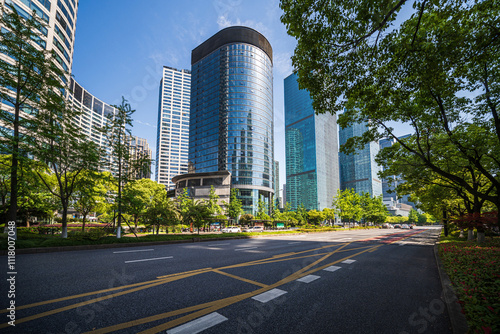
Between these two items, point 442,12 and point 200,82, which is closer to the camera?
point 442,12

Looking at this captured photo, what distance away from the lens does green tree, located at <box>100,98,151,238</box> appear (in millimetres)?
17062

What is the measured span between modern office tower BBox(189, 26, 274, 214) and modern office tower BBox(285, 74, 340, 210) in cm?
4022

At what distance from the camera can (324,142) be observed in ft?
449

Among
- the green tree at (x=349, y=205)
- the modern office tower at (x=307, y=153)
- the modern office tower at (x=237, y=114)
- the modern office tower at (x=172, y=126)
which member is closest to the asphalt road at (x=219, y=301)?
the green tree at (x=349, y=205)

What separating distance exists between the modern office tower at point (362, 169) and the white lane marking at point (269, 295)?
141594mm

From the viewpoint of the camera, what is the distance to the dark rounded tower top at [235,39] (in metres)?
99.8

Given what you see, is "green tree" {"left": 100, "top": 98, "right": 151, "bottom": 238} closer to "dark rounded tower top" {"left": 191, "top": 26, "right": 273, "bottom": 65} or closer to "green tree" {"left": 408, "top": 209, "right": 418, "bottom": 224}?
"dark rounded tower top" {"left": 191, "top": 26, "right": 273, "bottom": 65}

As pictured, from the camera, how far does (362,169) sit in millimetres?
140625

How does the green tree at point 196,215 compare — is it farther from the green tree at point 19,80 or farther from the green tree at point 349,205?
the green tree at point 349,205

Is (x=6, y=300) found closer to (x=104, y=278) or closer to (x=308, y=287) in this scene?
(x=104, y=278)

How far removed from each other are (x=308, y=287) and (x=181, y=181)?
8054 centimetres

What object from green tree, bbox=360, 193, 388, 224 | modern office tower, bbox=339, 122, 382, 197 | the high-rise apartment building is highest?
the high-rise apartment building

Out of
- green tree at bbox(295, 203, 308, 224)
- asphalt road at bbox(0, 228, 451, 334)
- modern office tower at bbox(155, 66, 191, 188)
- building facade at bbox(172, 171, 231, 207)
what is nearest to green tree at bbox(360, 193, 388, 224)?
green tree at bbox(295, 203, 308, 224)

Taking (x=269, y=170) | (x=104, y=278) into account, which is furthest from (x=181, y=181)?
(x=104, y=278)
